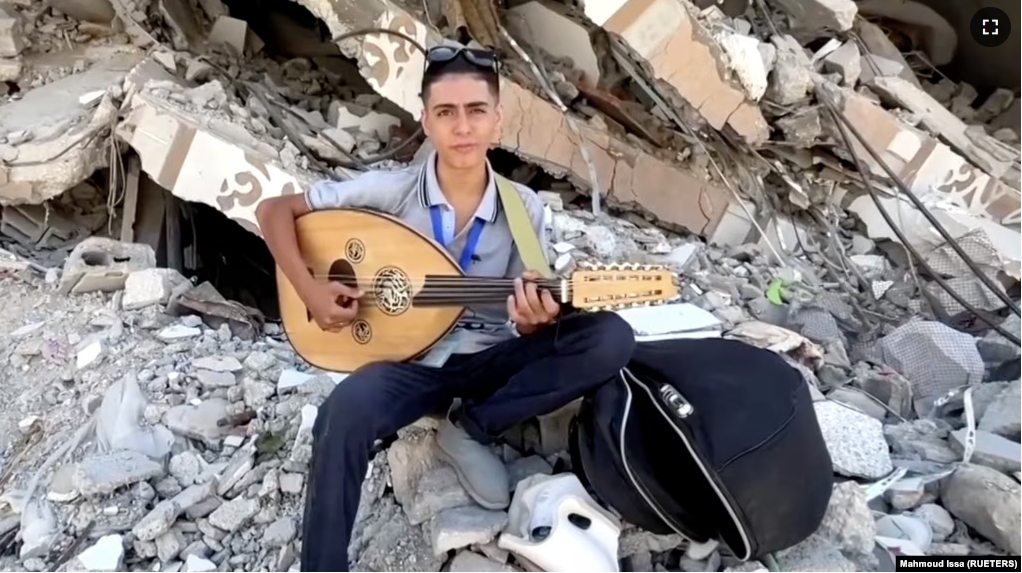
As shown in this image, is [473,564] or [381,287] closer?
[473,564]

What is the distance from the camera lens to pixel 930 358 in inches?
119

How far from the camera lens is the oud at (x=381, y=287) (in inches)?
80.2

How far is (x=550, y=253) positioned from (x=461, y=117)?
1599 mm

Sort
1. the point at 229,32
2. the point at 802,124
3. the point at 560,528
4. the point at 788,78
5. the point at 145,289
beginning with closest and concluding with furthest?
the point at 560,528
the point at 145,289
the point at 788,78
the point at 802,124
the point at 229,32

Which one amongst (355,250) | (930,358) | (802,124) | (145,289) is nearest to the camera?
(355,250)

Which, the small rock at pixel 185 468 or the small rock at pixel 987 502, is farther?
the small rock at pixel 185 468

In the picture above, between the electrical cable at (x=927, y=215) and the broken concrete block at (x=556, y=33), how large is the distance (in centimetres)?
113

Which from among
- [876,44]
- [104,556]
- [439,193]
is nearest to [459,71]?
[439,193]

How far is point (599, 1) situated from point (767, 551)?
95.9 inches

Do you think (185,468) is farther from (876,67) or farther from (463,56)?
(876,67)

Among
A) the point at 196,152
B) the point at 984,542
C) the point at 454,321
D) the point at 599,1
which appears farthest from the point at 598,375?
the point at 196,152

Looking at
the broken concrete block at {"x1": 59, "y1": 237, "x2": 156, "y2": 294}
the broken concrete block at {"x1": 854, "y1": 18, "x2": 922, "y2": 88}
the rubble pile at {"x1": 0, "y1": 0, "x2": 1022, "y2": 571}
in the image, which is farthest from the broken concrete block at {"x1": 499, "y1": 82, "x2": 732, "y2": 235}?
the broken concrete block at {"x1": 59, "y1": 237, "x2": 156, "y2": 294}

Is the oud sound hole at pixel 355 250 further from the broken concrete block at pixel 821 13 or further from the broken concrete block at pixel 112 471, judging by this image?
the broken concrete block at pixel 821 13

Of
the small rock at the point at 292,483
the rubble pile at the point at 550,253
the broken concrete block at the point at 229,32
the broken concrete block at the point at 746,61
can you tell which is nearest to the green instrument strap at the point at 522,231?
the rubble pile at the point at 550,253
